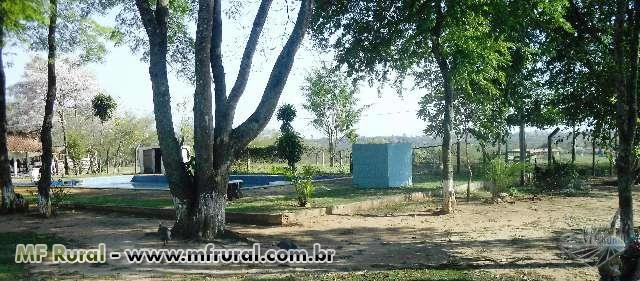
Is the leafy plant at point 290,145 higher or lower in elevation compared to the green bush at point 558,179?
higher

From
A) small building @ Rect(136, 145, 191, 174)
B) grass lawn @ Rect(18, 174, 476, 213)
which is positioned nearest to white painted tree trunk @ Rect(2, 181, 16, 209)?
grass lawn @ Rect(18, 174, 476, 213)

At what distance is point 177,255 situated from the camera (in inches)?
324

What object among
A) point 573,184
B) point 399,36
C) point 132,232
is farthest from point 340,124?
point 132,232

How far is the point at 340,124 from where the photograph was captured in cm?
3703

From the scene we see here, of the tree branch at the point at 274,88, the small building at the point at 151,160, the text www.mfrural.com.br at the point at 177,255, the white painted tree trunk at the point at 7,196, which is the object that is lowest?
the text www.mfrural.com.br at the point at 177,255

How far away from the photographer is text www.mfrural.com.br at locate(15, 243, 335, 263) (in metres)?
8.01

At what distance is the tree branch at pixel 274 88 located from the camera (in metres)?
9.91

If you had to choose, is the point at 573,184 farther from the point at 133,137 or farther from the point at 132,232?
the point at 133,137

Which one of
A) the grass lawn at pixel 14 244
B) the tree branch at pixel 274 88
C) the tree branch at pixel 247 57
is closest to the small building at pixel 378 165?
the tree branch at pixel 274 88

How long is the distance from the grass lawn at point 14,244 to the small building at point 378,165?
518 inches

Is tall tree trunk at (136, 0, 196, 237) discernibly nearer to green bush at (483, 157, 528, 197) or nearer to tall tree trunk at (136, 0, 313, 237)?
tall tree trunk at (136, 0, 313, 237)

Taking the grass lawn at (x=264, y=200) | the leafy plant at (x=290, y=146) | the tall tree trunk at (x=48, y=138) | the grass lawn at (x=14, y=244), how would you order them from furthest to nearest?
the leafy plant at (x=290, y=146), the grass lawn at (x=264, y=200), the tall tree trunk at (x=48, y=138), the grass lawn at (x=14, y=244)

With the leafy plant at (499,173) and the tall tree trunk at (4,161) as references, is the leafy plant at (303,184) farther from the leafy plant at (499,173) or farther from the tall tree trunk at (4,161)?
the tall tree trunk at (4,161)

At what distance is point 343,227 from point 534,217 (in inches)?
200
